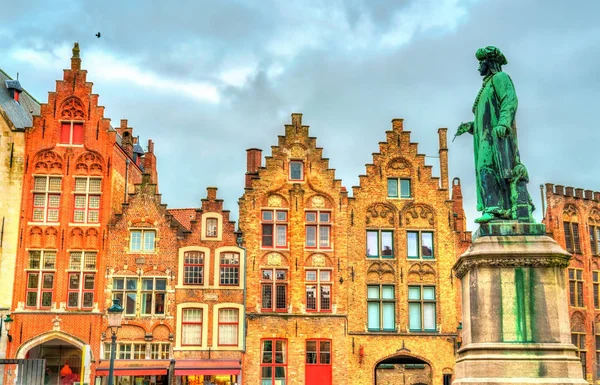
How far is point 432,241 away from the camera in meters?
31.6

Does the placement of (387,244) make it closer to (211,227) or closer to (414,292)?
(414,292)

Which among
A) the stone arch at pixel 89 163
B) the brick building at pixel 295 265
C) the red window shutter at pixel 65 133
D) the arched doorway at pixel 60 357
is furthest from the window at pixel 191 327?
the red window shutter at pixel 65 133

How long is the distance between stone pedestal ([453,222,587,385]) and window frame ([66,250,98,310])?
2164 centimetres

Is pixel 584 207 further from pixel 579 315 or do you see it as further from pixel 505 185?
pixel 505 185

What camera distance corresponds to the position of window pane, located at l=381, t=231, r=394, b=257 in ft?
103

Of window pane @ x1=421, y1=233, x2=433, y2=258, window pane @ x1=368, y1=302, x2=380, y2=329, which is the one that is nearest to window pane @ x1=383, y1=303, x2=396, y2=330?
window pane @ x1=368, y1=302, x2=380, y2=329

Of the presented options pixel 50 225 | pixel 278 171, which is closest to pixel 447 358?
pixel 278 171

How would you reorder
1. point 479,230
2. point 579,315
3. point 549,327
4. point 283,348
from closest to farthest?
point 549,327, point 479,230, point 283,348, point 579,315

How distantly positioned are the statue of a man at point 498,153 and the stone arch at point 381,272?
19.5 m

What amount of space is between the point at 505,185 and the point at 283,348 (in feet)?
65.7

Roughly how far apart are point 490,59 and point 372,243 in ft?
65.3

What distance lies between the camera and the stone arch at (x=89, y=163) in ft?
102

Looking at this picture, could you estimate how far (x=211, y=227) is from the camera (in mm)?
30688

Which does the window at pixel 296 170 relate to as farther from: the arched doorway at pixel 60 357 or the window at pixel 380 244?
the arched doorway at pixel 60 357
